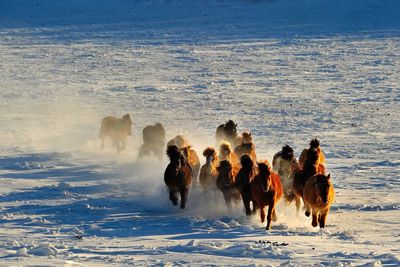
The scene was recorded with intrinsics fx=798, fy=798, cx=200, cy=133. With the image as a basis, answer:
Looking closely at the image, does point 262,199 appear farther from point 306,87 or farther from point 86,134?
point 306,87

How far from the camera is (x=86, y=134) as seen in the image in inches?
870

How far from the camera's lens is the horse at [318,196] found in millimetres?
11797

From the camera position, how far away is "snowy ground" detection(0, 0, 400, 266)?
11.0 meters

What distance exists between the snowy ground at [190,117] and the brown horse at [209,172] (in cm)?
33

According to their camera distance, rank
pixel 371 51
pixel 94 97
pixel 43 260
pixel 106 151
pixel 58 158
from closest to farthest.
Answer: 1. pixel 43 260
2. pixel 58 158
3. pixel 106 151
4. pixel 94 97
5. pixel 371 51

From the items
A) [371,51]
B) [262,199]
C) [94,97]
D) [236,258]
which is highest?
[371,51]

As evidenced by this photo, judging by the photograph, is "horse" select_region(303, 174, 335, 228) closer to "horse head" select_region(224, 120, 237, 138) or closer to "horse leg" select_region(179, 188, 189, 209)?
"horse leg" select_region(179, 188, 189, 209)

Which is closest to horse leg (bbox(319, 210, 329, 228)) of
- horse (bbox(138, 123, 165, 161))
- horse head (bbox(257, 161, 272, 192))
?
horse head (bbox(257, 161, 272, 192))

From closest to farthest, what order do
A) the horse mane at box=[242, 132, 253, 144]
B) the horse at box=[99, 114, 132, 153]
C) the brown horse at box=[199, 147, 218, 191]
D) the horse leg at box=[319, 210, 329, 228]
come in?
the horse leg at box=[319, 210, 329, 228] → the brown horse at box=[199, 147, 218, 191] → the horse mane at box=[242, 132, 253, 144] → the horse at box=[99, 114, 132, 153]

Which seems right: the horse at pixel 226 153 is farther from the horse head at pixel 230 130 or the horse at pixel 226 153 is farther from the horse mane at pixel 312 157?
the horse head at pixel 230 130

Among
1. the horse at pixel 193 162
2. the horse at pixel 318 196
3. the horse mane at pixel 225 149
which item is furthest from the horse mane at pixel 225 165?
the horse at pixel 193 162

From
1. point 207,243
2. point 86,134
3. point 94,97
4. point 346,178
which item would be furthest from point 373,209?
point 94,97

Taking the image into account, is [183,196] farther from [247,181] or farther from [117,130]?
[117,130]

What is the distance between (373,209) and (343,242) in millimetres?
2798
